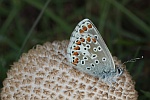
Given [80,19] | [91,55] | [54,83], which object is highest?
[80,19]

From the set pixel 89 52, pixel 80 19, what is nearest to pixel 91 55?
pixel 89 52

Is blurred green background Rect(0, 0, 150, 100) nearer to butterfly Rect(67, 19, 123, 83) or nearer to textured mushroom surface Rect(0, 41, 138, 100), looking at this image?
textured mushroom surface Rect(0, 41, 138, 100)

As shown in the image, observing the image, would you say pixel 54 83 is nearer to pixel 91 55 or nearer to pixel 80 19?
pixel 91 55

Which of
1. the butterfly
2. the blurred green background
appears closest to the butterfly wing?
the butterfly

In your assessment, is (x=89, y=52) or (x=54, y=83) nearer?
(x=54, y=83)

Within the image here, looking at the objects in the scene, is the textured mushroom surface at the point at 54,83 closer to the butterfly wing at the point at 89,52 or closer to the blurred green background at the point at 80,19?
the butterfly wing at the point at 89,52

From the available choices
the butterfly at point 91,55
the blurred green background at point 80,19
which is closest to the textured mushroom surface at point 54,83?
the butterfly at point 91,55
